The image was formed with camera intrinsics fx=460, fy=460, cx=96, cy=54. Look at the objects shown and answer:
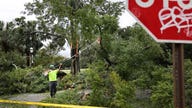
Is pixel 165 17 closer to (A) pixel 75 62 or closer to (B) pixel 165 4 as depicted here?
(B) pixel 165 4

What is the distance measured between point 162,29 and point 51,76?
54.1 ft

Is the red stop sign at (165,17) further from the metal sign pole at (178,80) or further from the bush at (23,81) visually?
the bush at (23,81)

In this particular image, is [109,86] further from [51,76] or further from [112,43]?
[51,76]

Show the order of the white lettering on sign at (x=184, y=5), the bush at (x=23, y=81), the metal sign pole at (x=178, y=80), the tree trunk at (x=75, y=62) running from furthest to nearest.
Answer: the tree trunk at (x=75, y=62) → the bush at (x=23, y=81) → the metal sign pole at (x=178, y=80) → the white lettering on sign at (x=184, y=5)

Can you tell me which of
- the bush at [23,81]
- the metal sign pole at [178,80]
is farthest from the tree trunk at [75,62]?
the metal sign pole at [178,80]

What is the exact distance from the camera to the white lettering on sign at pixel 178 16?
337cm

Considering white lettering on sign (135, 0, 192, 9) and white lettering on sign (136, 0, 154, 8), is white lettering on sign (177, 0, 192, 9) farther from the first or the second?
white lettering on sign (136, 0, 154, 8)

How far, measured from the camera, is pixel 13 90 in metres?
22.6

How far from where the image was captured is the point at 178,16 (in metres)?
3.39

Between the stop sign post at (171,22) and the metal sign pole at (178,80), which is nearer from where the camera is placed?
the stop sign post at (171,22)

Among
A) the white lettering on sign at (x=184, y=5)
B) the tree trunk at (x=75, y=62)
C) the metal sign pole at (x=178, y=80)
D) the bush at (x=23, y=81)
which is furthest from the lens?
the tree trunk at (x=75, y=62)

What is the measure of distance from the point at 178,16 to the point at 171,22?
0.07 metres

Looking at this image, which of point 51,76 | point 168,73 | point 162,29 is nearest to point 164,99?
point 168,73

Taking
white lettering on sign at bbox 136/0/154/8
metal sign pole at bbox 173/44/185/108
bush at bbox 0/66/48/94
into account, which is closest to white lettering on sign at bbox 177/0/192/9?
white lettering on sign at bbox 136/0/154/8
